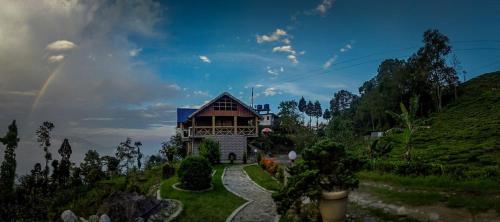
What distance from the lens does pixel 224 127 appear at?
40688 mm

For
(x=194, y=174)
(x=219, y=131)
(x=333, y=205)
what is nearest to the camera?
(x=333, y=205)

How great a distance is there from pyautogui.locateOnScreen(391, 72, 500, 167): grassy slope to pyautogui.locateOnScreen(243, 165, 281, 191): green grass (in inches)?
393

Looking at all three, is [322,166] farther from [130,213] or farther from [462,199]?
[130,213]

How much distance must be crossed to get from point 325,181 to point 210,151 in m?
25.0

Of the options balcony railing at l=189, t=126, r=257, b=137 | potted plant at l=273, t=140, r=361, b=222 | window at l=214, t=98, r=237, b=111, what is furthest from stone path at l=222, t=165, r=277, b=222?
window at l=214, t=98, r=237, b=111

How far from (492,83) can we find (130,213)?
73040mm

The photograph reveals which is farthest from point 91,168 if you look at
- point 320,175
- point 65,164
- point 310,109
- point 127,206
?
point 310,109

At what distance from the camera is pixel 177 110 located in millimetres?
52438

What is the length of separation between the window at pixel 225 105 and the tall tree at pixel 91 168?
14.5 m

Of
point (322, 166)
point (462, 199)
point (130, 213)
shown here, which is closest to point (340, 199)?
point (322, 166)

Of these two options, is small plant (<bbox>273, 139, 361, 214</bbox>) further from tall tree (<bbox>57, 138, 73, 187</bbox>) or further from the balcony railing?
the balcony railing

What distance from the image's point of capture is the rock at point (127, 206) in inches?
532

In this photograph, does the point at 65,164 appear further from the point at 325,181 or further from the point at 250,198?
the point at 325,181

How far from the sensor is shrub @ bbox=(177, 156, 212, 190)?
1961 cm
